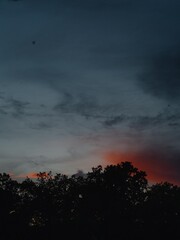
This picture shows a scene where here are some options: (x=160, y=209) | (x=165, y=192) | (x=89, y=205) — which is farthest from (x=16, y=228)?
(x=165, y=192)

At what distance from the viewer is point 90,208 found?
65375 mm

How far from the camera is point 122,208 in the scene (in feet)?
209

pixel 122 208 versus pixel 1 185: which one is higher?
pixel 1 185

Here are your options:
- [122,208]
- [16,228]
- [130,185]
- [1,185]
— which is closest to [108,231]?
[122,208]

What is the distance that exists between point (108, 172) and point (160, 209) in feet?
44.0

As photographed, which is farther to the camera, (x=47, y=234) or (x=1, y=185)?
(x=1, y=185)

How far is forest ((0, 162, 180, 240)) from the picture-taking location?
60156 mm

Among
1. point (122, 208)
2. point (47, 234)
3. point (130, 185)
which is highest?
point (130, 185)

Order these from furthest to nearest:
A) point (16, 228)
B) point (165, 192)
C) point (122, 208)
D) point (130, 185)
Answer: point (165, 192) → point (130, 185) → point (122, 208) → point (16, 228)

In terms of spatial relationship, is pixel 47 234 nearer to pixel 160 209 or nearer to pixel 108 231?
pixel 108 231

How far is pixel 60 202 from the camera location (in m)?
72.0

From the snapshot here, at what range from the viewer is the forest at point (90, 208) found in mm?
60156

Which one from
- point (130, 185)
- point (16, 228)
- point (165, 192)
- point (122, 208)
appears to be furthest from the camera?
point (165, 192)

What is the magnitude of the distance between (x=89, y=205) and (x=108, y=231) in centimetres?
630
